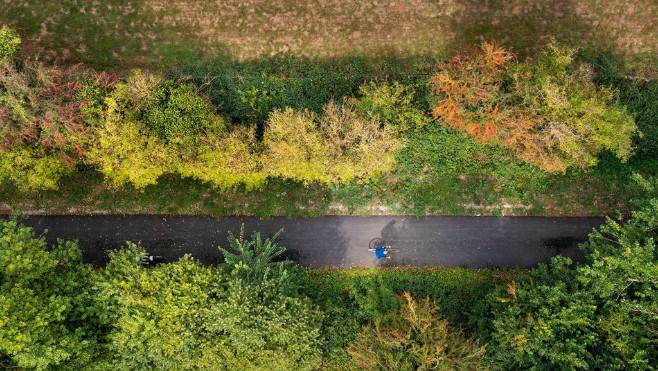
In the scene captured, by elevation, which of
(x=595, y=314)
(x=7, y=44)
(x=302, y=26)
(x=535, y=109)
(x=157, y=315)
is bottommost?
(x=157, y=315)

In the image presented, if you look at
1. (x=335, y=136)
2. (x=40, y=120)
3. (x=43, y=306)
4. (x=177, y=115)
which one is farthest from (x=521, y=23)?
(x=43, y=306)

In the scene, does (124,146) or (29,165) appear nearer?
(124,146)

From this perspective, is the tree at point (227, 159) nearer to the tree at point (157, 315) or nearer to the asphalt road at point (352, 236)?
the asphalt road at point (352, 236)

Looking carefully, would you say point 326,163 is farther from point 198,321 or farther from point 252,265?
point 198,321

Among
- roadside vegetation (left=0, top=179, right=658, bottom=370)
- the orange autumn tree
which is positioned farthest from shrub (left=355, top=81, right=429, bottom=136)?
roadside vegetation (left=0, top=179, right=658, bottom=370)

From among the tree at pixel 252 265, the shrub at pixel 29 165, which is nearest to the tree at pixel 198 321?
the tree at pixel 252 265
